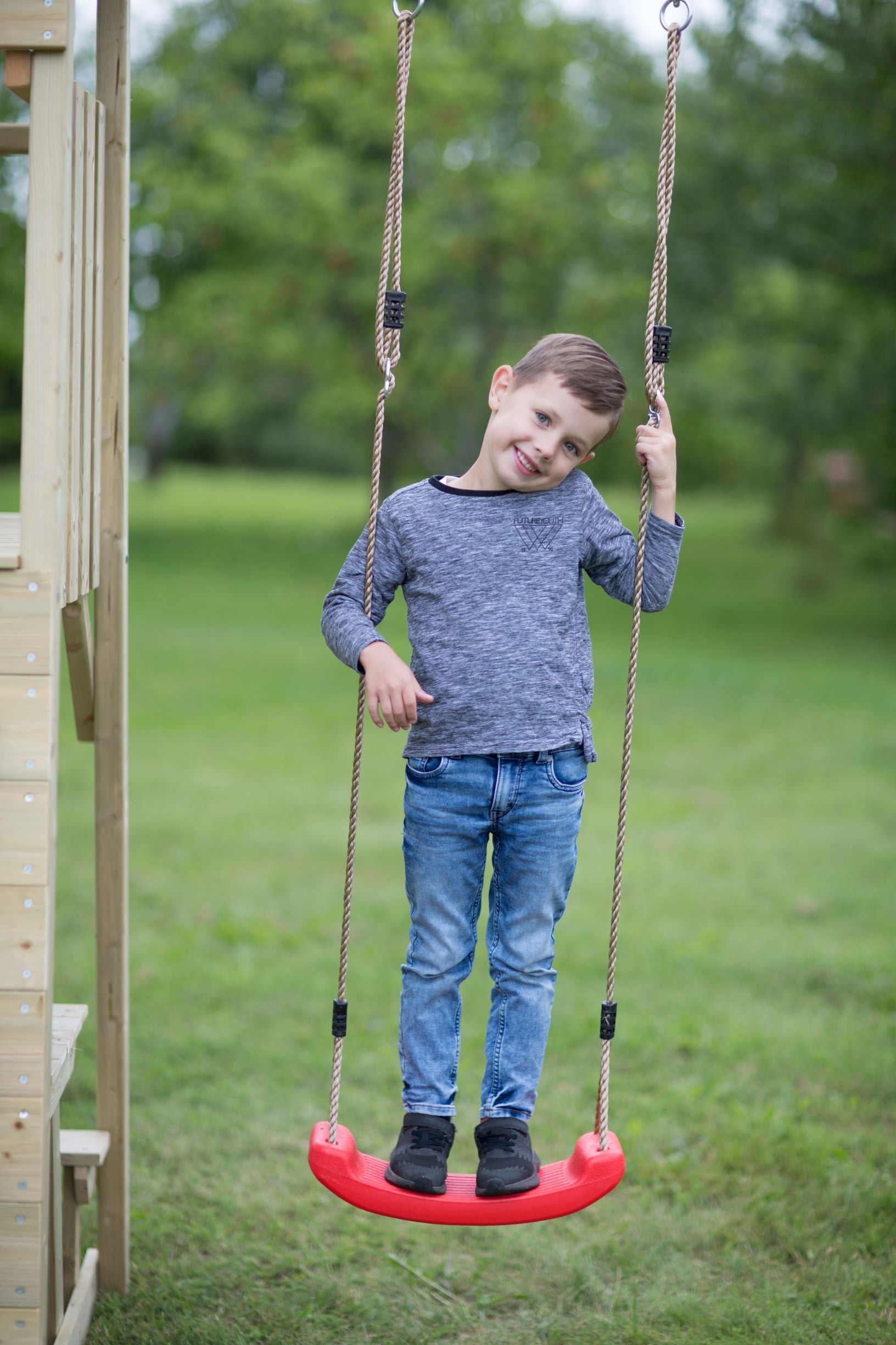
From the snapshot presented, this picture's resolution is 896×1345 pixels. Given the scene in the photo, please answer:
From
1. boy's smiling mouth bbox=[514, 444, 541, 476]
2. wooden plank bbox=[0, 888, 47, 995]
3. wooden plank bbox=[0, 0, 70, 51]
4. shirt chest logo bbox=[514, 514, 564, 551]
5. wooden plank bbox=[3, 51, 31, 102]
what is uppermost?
wooden plank bbox=[0, 0, 70, 51]

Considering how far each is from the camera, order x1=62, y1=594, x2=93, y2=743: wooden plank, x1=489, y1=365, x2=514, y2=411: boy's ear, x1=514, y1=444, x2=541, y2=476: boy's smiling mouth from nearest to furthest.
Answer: x1=514, y1=444, x2=541, y2=476: boy's smiling mouth
x1=489, y1=365, x2=514, y2=411: boy's ear
x1=62, y1=594, x2=93, y2=743: wooden plank

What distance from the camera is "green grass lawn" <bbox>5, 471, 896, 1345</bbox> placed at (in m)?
3.99

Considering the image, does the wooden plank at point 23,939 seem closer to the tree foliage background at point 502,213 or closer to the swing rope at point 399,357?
the swing rope at point 399,357

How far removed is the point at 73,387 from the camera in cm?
300

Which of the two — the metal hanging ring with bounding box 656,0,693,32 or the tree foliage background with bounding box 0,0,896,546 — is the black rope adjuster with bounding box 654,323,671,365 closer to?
the metal hanging ring with bounding box 656,0,693,32

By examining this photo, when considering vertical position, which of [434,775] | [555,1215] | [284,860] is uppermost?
[434,775]

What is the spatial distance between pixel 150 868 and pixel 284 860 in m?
0.79

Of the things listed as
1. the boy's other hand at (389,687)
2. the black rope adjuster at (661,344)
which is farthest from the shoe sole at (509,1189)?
the black rope adjuster at (661,344)

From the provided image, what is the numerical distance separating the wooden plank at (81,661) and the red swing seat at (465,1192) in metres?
1.25

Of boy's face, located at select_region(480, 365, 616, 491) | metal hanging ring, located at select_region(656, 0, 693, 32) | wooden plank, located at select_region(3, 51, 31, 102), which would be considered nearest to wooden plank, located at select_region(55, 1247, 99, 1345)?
boy's face, located at select_region(480, 365, 616, 491)

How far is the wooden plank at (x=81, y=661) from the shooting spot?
3434 millimetres

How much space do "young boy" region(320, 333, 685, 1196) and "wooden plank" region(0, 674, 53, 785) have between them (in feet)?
2.37

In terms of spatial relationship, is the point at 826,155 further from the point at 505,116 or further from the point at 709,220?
the point at 505,116

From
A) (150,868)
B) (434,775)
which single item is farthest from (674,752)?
(434,775)
